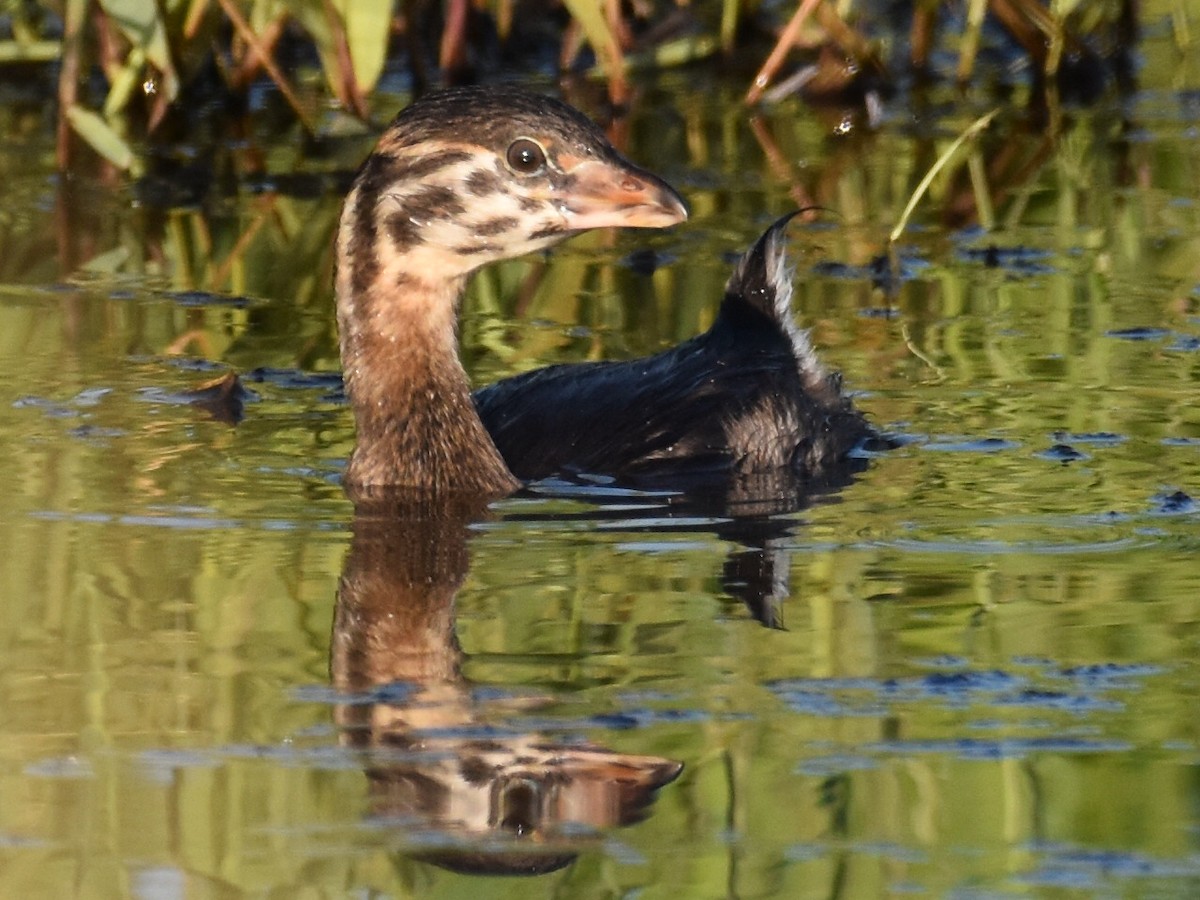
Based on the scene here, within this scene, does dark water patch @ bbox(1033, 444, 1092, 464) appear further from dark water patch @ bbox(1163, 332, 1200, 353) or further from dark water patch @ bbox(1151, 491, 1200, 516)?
dark water patch @ bbox(1163, 332, 1200, 353)

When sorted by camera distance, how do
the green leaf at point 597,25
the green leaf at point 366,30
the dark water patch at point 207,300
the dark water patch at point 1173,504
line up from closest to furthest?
the dark water patch at point 1173,504 < the dark water patch at point 207,300 < the green leaf at point 366,30 < the green leaf at point 597,25

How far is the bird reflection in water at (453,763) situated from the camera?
4289 millimetres

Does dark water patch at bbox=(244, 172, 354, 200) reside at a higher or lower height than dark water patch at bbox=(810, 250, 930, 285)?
higher

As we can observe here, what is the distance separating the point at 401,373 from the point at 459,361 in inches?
6.4

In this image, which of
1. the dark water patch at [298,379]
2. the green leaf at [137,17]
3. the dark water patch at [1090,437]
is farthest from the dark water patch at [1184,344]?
the green leaf at [137,17]

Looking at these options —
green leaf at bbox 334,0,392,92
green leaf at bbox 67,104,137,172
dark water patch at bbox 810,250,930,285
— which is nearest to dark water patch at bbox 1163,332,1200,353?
dark water patch at bbox 810,250,930,285

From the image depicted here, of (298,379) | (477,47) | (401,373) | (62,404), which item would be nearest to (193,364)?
(298,379)

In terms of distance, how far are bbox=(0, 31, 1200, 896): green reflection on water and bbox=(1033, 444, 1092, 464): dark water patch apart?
15mm

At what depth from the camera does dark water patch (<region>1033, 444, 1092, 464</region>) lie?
7102mm

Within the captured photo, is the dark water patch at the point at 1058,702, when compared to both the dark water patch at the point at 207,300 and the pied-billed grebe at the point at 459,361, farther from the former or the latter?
the dark water patch at the point at 207,300

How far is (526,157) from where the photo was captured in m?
6.96

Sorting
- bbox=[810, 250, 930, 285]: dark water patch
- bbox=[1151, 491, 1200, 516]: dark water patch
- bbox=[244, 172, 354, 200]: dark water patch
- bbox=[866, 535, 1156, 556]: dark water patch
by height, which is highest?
bbox=[244, 172, 354, 200]: dark water patch

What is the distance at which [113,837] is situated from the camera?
4.32 meters

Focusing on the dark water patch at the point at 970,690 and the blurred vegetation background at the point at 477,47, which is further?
the blurred vegetation background at the point at 477,47
